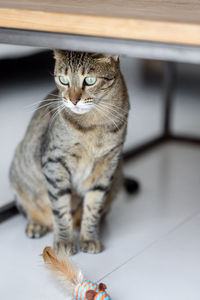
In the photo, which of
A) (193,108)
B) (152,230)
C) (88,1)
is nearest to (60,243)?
(152,230)

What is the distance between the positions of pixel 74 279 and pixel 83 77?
1.89ft

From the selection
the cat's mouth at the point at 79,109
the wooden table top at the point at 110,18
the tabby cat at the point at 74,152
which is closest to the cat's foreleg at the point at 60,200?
the tabby cat at the point at 74,152

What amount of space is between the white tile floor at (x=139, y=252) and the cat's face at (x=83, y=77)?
20.9 inches

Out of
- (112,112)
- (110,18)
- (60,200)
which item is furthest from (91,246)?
(110,18)

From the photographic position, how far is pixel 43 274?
1.51 metres

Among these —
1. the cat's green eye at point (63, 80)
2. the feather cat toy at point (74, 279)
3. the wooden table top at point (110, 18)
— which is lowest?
the feather cat toy at point (74, 279)

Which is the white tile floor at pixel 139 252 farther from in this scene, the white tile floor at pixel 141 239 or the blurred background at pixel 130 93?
the blurred background at pixel 130 93

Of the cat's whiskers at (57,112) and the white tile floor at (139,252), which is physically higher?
the cat's whiskers at (57,112)

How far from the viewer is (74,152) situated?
4.99 ft

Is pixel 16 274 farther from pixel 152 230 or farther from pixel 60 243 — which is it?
pixel 152 230

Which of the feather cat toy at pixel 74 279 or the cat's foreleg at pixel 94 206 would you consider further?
the cat's foreleg at pixel 94 206

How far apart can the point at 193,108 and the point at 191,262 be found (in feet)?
6.02

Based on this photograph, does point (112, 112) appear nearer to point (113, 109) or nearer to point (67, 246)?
point (113, 109)

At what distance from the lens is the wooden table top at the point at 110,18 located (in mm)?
1017
